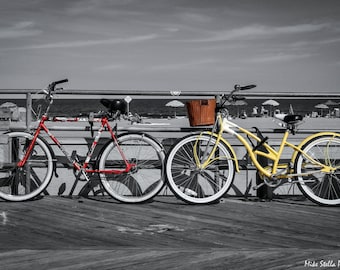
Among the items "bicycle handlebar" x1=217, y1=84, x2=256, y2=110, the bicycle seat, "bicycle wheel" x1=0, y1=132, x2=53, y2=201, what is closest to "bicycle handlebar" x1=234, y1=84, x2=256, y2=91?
"bicycle handlebar" x1=217, y1=84, x2=256, y2=110

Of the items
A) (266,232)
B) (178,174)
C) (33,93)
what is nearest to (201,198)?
(178,174)

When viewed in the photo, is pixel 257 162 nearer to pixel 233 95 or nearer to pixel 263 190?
pixel 263 190

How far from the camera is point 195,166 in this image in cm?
479

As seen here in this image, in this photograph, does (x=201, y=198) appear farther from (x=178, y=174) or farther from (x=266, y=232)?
(x=266, y=232)

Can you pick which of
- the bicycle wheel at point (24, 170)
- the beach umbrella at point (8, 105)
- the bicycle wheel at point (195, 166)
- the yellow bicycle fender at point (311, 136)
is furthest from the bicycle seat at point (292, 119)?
the beach umbrella at point (8, 105)

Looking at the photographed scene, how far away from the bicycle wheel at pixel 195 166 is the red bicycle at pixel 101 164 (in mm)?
138

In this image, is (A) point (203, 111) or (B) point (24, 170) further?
(B) point (24, 170)

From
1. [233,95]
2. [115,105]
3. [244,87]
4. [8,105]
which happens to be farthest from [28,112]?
[244,87]

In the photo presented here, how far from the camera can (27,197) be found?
481 centimetres

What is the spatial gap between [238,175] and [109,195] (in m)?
1.31

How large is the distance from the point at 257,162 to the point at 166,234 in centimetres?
143

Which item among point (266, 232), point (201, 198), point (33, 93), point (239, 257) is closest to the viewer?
point (239, 257)

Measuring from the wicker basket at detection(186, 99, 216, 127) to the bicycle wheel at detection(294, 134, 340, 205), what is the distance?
2.85ft

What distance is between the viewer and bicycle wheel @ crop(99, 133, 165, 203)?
4.80 meters
